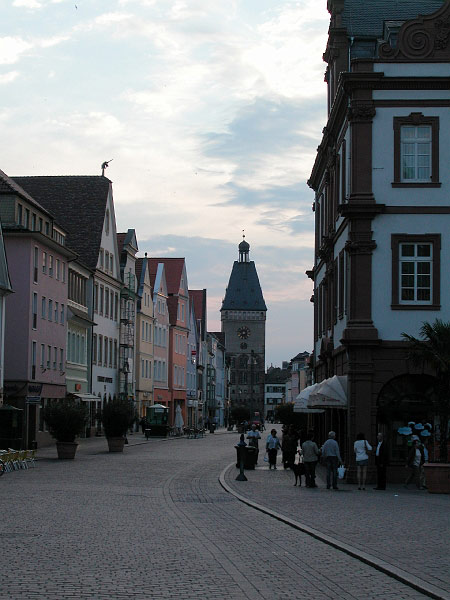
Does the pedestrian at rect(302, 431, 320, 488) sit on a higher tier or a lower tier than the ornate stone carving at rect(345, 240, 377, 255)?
lower

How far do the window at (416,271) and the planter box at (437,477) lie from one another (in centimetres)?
604

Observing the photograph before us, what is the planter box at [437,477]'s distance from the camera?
94.2 ft

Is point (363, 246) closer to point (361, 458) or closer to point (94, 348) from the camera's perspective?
point (361, 458)

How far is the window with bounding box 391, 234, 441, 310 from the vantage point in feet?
109

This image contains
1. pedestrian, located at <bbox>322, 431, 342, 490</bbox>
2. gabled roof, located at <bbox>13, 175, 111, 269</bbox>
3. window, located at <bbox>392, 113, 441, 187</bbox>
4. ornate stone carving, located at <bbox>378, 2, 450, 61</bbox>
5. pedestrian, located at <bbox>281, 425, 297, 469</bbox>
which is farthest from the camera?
gabled roof, located at <bbox>13, 175, 111, 269</bbox>

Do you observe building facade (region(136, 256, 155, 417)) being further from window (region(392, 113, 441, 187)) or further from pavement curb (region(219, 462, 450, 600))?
pavement curb (region(219, 462, 450, 600))

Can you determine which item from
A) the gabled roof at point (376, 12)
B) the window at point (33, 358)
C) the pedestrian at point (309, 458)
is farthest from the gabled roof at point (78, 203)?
the pedestrian at point (309, 458)

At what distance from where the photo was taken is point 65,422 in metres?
43.7

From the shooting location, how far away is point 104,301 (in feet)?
251

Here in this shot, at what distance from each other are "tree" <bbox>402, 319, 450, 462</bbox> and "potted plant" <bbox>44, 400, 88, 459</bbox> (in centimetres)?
1722

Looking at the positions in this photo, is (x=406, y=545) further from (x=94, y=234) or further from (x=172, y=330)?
(x=172, y=330)

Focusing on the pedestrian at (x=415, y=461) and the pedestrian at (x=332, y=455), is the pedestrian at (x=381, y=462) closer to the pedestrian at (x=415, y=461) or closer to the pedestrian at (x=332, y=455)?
the pedestrian at (x=415, y=461)

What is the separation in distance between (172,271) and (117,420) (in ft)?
193

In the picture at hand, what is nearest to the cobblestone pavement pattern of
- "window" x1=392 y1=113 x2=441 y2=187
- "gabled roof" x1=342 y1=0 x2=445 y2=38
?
"window" x1=392 y1=113 x2=441 y2=187
